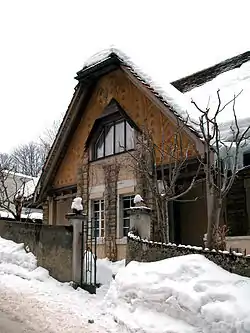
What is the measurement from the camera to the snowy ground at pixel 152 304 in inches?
224

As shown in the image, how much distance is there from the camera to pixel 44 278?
10656 mm

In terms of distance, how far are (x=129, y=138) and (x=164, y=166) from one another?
2374 mm

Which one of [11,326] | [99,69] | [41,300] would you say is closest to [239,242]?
[41,300]

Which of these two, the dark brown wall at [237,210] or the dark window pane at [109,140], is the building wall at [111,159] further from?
the dark brown wall at [237,210]

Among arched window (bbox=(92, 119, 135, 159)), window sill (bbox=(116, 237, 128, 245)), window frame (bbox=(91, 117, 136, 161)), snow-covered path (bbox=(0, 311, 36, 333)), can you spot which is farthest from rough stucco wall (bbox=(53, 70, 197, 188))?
snow-covered path (bbox=(0, 311, 36, 333))

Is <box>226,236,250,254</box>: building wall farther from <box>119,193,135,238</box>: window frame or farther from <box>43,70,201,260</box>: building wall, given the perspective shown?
<box>119,193,135,238</box>: window frame

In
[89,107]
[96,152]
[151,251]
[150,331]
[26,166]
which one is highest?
[26,166]

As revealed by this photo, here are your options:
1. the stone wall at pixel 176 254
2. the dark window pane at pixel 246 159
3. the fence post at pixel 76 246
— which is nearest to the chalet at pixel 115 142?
the dark window pane at pixel 246 159

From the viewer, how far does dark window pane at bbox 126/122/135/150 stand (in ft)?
49.5

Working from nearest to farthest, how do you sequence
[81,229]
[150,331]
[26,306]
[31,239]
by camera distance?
[150,331], [26,306], [81,229], [31,239]

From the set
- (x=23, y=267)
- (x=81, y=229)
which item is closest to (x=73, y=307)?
(x=81, y=229)

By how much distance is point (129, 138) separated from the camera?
15352mm

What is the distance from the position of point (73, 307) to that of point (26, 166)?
45194 millimetres

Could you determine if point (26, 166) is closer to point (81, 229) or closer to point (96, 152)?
point (96, 152)
